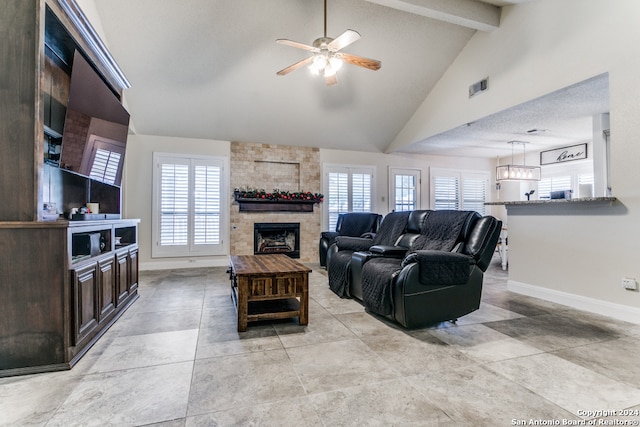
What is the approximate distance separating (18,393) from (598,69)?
18.2ft

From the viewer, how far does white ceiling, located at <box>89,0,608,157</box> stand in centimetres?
421

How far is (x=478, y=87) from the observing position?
4875 millimetres

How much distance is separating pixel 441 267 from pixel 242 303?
5.77 ft

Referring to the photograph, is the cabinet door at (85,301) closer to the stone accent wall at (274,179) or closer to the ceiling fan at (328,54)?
the ceiling fan at (328,54)

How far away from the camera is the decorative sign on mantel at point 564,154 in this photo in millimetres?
6648

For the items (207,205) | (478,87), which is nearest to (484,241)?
(478,87)

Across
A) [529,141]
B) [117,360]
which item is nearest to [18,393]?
[117,360]

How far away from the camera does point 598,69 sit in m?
3.33

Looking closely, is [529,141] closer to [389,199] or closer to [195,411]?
[389,199]

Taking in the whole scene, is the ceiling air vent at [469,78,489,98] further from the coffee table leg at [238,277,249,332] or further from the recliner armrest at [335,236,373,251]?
the coffee table leg at [238,277,249,332]

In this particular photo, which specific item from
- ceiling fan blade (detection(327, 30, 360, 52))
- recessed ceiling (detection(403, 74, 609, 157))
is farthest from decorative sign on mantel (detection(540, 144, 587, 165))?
ceiling fan blade (detection(327, 30, 360, 52))

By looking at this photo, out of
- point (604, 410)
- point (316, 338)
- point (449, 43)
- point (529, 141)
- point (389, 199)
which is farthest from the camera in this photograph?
point (389, 199)

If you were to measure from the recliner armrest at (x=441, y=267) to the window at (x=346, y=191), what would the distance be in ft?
14.1

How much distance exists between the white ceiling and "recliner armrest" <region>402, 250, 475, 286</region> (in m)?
3.06
